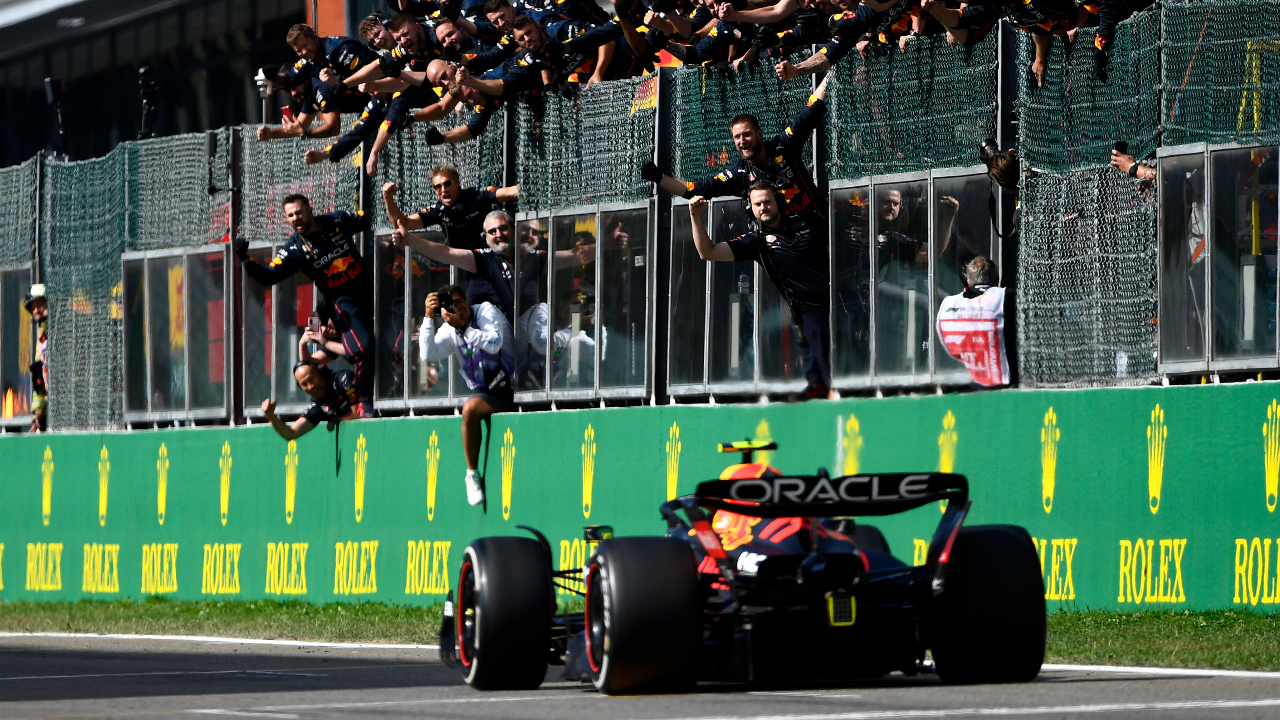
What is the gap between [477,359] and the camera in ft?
55.7

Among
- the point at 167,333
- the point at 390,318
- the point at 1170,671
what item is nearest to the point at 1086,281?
the point at 1170,671

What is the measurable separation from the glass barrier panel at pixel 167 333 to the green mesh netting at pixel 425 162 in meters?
3.11

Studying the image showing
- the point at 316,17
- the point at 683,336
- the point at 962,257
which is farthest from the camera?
the point at 316,17

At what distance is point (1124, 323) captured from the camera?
Result: 1289 cm

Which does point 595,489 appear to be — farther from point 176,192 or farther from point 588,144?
point 176,192

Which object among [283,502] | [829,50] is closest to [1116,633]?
[829,50]

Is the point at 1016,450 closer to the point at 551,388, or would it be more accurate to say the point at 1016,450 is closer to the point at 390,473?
the point at 551,388

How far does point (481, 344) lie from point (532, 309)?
0.52 meters

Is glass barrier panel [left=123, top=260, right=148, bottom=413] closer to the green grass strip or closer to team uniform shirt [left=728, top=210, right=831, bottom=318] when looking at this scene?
the green grass strip

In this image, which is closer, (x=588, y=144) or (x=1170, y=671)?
(x=1170, y=671)

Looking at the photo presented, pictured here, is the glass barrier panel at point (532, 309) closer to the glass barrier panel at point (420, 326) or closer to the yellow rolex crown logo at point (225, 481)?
the glass barrier panel at point (420, 326)

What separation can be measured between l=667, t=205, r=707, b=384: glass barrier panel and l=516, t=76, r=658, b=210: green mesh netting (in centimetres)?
49

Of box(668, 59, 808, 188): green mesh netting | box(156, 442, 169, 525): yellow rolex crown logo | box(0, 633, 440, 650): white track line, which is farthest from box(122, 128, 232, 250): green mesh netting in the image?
box(668, 59, 808, 188): green mesh netting

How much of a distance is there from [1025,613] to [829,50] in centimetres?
664
